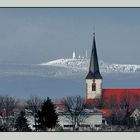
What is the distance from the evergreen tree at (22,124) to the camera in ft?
58.3

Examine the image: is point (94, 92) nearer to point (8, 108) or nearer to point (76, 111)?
point (76, 111)

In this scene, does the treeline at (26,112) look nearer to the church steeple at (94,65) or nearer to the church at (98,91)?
the church at (98,91)

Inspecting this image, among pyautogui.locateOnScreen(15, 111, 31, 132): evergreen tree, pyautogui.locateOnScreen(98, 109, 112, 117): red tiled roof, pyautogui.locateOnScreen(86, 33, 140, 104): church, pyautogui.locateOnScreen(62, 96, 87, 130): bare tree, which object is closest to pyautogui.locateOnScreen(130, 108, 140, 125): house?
pyautogui.locateOnScreen(86, 33, 140, 104): church

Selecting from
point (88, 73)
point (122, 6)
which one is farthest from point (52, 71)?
point (122, 6)

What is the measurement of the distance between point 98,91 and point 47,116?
116cm

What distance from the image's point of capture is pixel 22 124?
58.7ft

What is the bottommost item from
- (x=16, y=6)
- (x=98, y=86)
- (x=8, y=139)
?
(x=8, y=139)

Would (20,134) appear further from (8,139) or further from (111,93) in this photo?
(111,93)

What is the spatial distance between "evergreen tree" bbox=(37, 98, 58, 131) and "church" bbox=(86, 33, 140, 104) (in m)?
0.72

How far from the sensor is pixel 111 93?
696 inches

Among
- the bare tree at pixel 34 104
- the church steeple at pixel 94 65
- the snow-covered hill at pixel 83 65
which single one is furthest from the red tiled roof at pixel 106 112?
the bare tree at pixel 34 104

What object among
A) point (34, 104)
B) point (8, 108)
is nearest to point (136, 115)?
point (34, 104)

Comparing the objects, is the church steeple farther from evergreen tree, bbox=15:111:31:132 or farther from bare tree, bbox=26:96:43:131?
evergreen tree, bbox=15:111:31:132

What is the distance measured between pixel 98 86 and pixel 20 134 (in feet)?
6.42
